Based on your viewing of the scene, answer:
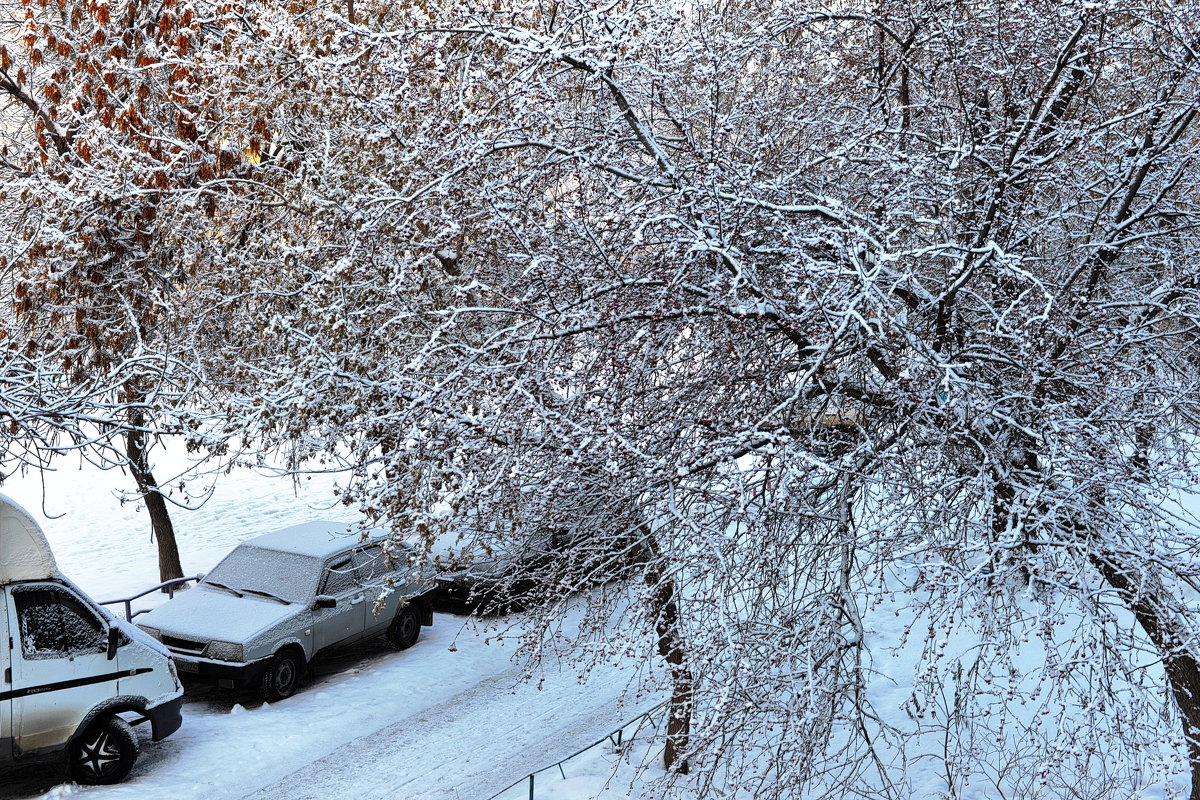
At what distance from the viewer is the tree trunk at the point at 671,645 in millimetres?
6066

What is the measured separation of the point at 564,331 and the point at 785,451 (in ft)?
5.28

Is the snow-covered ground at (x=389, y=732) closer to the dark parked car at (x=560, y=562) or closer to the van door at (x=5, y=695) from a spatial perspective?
the dark parked car at (x=560, y=562)

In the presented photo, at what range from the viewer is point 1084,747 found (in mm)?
5406

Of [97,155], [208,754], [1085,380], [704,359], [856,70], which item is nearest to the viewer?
[1085,380]

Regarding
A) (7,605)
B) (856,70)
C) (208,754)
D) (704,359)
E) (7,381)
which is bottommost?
(208,754)

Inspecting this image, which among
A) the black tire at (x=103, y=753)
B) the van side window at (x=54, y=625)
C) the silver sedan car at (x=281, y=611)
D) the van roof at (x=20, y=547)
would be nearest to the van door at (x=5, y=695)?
the van side window at (x=54, y=625)

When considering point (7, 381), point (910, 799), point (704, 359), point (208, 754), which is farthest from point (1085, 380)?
point (208, 754)

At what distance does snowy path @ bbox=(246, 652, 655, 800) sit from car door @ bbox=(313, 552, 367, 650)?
1675 mm

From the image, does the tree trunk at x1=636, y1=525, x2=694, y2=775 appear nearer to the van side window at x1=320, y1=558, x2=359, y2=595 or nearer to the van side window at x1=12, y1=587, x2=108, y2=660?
the van side window at x1=12, y1=587, x2=108, y2=660

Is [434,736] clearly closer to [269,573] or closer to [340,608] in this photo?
[340,608]

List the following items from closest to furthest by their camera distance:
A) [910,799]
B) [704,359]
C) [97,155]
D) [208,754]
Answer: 1. [704,359]
2. [910,799]
3. [208,754]
4. [97,155]

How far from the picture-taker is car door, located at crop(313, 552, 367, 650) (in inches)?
497

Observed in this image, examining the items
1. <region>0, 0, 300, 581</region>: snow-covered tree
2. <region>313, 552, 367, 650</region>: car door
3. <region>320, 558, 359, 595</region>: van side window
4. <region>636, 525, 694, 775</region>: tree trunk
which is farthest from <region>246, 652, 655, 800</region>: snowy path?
<region>0, 0, 300, 581</region>: snow-covered tree

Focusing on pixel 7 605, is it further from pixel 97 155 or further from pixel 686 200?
pixel 686 200
